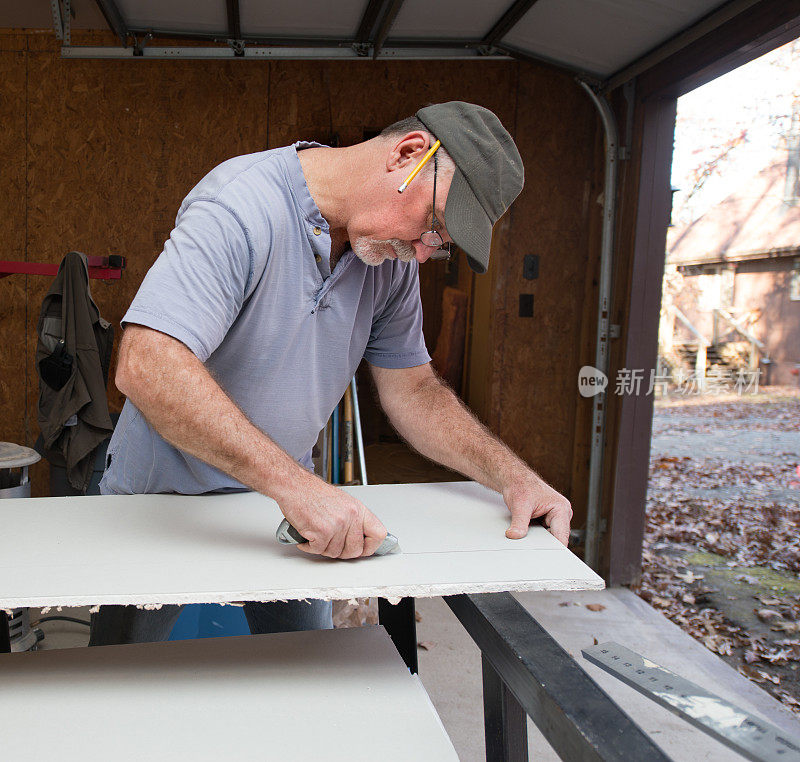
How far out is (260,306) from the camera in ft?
4.76

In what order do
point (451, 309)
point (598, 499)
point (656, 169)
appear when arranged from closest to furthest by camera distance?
point (656, 169), point (598, 499), point (451, 309)

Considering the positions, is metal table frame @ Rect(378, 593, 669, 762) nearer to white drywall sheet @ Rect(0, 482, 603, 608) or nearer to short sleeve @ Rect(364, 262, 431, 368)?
white drywall sheet @ Rect(0, 482, 603, 608)

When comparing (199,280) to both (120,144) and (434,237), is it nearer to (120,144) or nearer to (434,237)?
(434,237)

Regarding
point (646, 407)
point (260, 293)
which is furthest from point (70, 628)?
point (646, 407)

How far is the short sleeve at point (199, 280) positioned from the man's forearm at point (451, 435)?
0.59 m

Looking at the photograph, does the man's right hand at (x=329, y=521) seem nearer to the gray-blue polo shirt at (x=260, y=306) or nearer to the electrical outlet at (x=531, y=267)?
the gray-blue polo shirt at (x=260, y=306)

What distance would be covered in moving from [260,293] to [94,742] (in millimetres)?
832

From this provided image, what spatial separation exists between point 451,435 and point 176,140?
10.3 feet

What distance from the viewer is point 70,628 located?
331 centimetres

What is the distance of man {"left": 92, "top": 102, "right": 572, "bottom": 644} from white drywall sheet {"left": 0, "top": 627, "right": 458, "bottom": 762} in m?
0.21

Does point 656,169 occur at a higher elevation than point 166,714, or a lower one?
higher

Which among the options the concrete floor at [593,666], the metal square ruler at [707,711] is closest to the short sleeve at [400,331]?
the metal square ruler at [707,711]

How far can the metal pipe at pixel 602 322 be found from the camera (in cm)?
377

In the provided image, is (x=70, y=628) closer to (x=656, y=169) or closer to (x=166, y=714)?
(x=166, y=714)
